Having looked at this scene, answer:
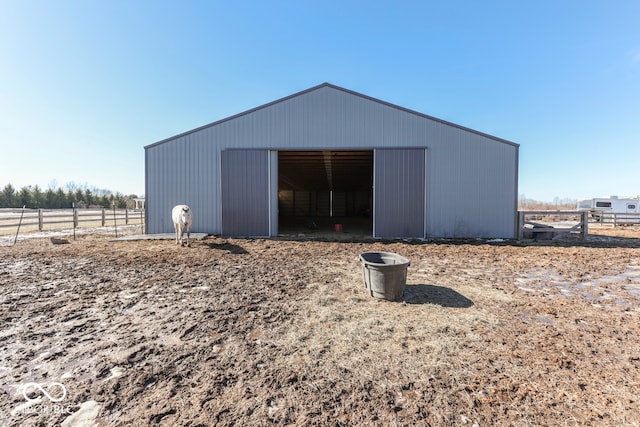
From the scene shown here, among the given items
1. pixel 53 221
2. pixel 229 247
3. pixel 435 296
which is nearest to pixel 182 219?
pixel 229 247

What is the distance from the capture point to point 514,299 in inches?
163

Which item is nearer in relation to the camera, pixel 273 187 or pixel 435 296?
pixel 435 296

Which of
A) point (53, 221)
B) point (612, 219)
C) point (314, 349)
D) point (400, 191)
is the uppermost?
point (400, 191)

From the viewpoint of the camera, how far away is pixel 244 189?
1050 centimetres

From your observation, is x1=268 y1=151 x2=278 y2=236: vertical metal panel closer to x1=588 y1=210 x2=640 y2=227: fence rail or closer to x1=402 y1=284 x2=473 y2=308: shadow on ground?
x1=402 y1=284 x2=473 y2=308: shadow on ground

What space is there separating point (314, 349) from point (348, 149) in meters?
8.79

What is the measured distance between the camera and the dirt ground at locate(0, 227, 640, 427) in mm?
1928

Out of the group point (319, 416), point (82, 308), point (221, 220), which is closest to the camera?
point (319, 416)

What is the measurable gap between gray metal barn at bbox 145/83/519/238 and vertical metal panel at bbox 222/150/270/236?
40 millimetres

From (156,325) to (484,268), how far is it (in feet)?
21.5

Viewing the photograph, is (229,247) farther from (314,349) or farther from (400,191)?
(400,191)

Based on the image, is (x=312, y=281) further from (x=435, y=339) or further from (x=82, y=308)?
(x=82, y=308)

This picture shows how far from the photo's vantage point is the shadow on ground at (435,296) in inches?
155

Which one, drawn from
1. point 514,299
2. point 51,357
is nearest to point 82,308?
point 51,357
